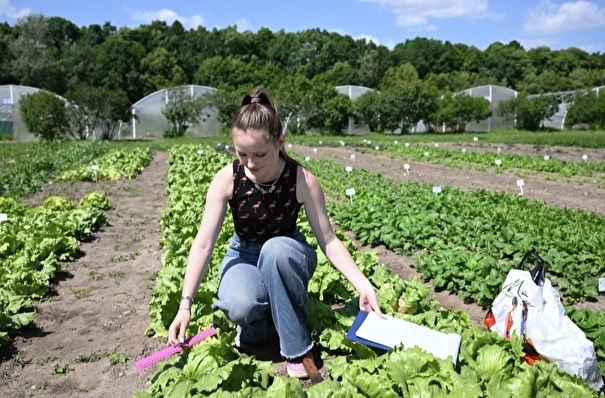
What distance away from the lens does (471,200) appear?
8.60 metres

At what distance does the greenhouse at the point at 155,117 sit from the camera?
36656 millimetres

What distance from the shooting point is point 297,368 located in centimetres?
314

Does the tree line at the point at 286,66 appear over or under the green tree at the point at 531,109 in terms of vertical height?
over

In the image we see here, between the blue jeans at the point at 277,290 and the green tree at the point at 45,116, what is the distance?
2864 cm

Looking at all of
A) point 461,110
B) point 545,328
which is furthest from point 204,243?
point 461,110

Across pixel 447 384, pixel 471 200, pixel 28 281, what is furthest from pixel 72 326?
pixel 471 200

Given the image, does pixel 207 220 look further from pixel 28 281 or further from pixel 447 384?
pixel 28 281

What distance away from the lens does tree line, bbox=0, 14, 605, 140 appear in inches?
1492

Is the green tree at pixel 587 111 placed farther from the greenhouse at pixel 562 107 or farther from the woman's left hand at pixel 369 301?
the woman's left hand at pixel 369 301

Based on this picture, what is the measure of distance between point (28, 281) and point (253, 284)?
2.85 m

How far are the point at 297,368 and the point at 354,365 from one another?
0.42 metres

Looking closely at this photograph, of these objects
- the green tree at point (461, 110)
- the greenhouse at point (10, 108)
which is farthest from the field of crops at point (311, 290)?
the green tree at point (461, 110)

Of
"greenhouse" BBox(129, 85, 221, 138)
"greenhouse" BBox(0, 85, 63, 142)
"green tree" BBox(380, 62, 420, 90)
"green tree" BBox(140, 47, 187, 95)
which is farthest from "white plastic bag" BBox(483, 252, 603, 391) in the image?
"green tree" BBox(380, 62, 420, 90)

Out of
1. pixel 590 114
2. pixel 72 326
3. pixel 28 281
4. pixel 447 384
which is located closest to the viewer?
pixel 447 384
